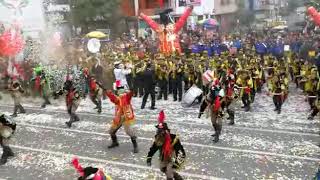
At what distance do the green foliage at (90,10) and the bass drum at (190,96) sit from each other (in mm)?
17758

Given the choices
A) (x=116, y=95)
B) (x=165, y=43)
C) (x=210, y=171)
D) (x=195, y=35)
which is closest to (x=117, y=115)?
(x=116, y=95)

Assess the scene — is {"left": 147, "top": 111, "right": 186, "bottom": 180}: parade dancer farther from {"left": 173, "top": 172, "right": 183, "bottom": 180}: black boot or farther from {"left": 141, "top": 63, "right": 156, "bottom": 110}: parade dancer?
{"left": 141, "top": 63, "right": 156, "bottom": 110}: parade dancer

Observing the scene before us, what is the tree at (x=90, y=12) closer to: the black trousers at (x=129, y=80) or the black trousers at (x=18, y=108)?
the black trousers at (x=129, y=80)

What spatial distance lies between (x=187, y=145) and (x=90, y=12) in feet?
74.5

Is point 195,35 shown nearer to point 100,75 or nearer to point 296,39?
point 296,39

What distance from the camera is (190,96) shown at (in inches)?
648

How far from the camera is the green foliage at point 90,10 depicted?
32.9 m

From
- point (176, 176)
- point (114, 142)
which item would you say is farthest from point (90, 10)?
point (176, 176)

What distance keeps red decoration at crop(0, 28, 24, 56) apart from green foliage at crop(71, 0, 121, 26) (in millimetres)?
10947

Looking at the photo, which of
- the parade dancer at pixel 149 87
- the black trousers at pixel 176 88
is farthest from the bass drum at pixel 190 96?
the parade dancer at pixel 149 87

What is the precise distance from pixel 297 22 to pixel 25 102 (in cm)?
2017

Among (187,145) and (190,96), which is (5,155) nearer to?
(187,145)

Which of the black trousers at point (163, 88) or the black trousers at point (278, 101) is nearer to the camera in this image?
the black trousers at point (278, 101)

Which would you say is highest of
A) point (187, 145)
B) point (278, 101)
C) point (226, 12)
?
point (226, 12)
